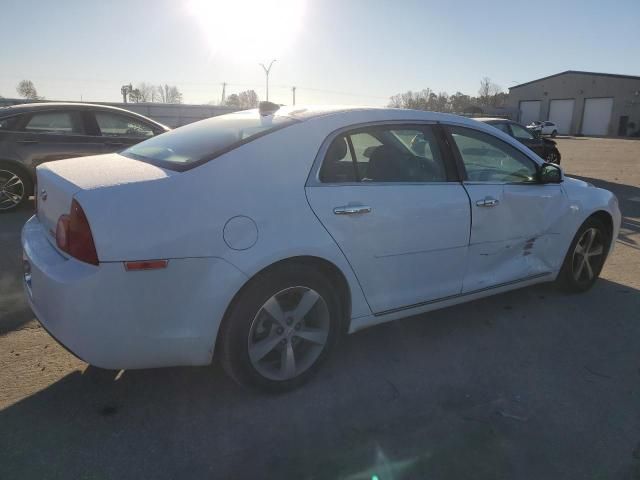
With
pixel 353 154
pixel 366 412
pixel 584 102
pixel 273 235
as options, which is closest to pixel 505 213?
pixel 353 154

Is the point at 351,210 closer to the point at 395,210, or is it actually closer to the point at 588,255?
the point at 395,210

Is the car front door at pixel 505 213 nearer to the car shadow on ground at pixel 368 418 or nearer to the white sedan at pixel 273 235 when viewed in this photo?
the white sedan at pixel 273 235

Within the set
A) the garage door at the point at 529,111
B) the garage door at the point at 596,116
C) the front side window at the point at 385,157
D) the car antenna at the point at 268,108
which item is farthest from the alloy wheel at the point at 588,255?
the garage door at the point at 529,111

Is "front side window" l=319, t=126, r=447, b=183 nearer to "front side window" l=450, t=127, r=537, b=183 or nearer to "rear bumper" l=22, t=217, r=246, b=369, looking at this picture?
"front side window" l=450, t=127, r=537, b=183

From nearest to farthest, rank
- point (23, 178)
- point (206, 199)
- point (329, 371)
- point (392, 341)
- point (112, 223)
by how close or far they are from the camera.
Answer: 1. point (112, 223)
2. point (206, 199)
3. point (329, 371)
4. point (392, 341)
5. point (23, 178)

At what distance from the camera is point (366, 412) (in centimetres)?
271

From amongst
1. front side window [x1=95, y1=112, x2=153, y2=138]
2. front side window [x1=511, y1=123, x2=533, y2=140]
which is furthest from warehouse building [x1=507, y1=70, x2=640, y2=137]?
front side window [x1=95, y1=112, x2=153, y2=138]

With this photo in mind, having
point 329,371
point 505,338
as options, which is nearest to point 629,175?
point 505,338

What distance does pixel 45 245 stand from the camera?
2.69m

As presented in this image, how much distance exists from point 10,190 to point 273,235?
613 cm

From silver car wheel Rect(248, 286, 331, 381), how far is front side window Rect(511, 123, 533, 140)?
1161 centimetres

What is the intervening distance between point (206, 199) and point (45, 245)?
0.96 m

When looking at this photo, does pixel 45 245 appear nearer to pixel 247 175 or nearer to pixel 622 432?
pixel 247 175

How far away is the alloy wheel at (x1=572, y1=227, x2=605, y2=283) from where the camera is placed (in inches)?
172
